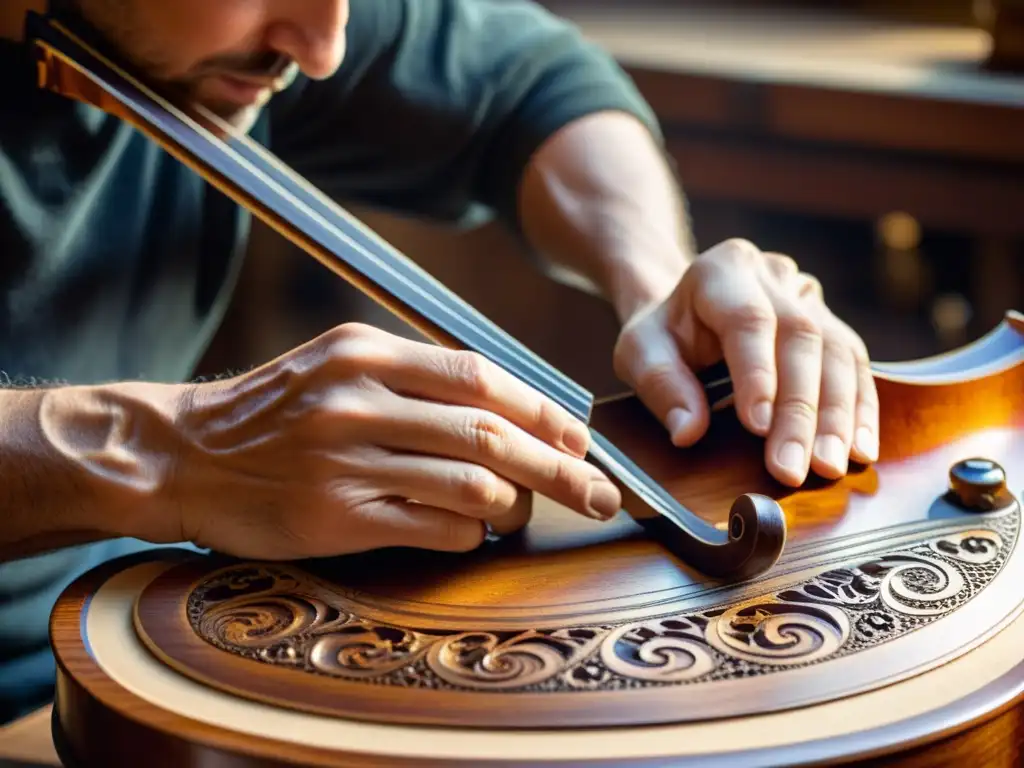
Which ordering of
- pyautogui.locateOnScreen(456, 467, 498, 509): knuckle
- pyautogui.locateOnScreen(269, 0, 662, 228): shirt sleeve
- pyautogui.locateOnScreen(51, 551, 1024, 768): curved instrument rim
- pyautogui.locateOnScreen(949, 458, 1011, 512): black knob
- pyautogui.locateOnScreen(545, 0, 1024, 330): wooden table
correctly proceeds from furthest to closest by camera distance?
pyautogui.locateOnScreen(545, 0, 1024, 330): wooden table → pyautogui.locateOnScreen(269, 0, 662, 228): shirt sleeve → pyautogui.locateOnScreen(949, 458, 1011, 512): black knob → pyautogui.locateOnScreen(456, 467, 498, 509): knuckle → pyautogui.locateOnScreen(51, 551, 1024, 768): curved instrument rim

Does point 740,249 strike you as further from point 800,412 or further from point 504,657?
point 504,657

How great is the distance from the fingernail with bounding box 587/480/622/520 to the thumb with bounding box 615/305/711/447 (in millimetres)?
144

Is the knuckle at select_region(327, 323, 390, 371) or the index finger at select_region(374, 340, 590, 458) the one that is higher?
the knuckle at select_region(327, 323, 390, 371)

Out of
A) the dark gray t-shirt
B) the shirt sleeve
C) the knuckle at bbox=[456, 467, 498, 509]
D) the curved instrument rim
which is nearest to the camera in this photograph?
the curved instrument rim

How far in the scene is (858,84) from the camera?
6.63 feet

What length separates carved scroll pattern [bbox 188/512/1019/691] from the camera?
31.9 inches

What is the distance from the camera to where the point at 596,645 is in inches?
33.1

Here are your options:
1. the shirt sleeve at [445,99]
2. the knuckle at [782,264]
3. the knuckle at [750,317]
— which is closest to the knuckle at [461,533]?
the knuckle at [750,317]

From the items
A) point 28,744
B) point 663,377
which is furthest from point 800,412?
point 28,744

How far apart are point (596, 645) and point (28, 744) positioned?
1.52 ft

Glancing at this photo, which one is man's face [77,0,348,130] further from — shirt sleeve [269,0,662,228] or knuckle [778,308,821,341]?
knuckle [778,308,821,341]

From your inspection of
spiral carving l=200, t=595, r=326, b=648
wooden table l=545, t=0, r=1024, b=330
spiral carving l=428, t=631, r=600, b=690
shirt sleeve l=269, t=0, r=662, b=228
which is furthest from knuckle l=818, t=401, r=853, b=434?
wooden table l=545, t=0, r=1024, b=330

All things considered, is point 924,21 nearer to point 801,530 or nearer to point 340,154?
point 340,154

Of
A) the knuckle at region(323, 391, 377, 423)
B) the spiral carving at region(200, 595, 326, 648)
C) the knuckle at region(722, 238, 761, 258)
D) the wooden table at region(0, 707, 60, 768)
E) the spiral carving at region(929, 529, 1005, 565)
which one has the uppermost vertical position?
the knuckle at region(722, 238, 761, 258)
